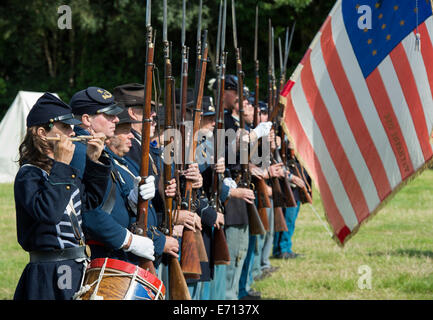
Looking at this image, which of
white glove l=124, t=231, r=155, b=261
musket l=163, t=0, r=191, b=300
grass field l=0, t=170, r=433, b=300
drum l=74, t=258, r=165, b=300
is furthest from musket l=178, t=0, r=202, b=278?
grass field l=0, t=170, r=433, b=300

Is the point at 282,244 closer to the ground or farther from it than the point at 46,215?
closer to the ground

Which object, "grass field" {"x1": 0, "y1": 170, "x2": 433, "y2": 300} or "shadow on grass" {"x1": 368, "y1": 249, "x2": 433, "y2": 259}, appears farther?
"shadow on grass" {"x1": 368, "y1": 249, "x2": 433, "y2": 259}

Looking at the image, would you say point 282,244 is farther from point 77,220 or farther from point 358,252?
point 77,220

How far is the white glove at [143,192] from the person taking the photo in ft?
13.0

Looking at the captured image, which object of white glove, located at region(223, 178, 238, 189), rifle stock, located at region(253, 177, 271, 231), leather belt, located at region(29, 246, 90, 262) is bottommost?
rifle stock, located at region(253, 177, 271, 231)

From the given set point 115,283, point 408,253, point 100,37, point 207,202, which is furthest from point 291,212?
point 100,37

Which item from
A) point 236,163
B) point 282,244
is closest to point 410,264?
point 282,244

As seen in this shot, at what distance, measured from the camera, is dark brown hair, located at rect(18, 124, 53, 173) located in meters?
3.50

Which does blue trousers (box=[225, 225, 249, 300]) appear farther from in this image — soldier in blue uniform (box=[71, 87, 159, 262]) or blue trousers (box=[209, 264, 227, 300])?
soldier in blue uniform (box=[71, 87, 159, 262])

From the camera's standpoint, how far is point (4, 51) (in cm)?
2712

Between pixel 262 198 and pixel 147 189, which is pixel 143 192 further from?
pixel 262 198

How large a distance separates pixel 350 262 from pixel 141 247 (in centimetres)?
539

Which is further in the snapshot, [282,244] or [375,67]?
[282,244]
